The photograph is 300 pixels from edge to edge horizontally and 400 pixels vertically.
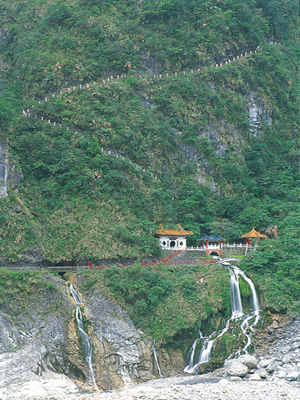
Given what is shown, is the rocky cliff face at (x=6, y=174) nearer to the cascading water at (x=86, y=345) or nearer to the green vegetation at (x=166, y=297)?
the green vegetation at (x=166, y=297)

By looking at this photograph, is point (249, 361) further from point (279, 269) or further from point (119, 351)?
point (279, 269)

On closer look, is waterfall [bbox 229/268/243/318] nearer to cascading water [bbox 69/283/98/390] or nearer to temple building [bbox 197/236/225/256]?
temple building [bbox 197/236/225/256]

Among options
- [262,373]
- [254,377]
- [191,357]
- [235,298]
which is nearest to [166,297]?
[191,357]

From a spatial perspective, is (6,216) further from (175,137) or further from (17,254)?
(175,137)

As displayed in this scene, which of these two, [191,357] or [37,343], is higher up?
[37,343]

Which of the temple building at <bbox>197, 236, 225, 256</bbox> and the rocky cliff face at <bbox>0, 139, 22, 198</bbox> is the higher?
the rocky cliff face at <bbox>0, 139, 22, 198</bbox>

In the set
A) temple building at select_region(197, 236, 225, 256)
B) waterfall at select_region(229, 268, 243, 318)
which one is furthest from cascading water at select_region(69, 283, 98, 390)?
temple building at select_region(197, 236, 225, 256)
